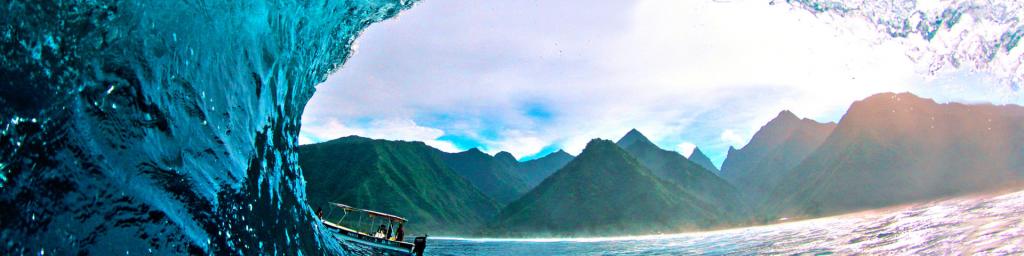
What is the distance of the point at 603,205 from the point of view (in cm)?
16138

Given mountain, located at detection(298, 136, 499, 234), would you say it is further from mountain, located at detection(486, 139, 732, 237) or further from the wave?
the wave

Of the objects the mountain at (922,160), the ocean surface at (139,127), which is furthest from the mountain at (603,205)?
the ocean surface at (139,127)

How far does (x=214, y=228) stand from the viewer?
772 centimetres

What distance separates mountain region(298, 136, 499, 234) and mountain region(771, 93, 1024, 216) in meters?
113

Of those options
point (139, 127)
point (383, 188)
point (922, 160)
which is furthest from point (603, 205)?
point (139, 127)

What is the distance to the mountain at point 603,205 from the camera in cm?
14688

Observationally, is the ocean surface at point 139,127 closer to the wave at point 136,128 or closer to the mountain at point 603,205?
the wave at point 136,128

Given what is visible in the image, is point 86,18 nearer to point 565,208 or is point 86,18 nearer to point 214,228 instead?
point 214,228

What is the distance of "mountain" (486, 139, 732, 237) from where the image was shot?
146875mm

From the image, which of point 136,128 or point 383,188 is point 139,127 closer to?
point 136,128

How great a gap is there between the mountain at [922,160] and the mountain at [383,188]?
11310 centimetres

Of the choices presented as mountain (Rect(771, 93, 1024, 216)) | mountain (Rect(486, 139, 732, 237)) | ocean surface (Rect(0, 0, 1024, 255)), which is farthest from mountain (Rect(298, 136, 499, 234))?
ocean surface (Rect(0, 0, 1024, 255))

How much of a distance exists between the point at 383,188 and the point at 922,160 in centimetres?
17158

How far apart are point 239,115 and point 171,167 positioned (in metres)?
2.76
